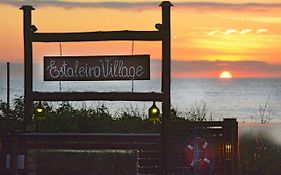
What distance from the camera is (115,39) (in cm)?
1705

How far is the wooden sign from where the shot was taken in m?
17.1

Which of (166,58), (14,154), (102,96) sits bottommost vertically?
(14,154)

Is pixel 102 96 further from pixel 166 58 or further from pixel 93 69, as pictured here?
pixel 166 58

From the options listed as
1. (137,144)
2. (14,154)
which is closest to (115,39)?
(137,144)

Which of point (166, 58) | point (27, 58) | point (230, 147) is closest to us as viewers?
point (230, 147)

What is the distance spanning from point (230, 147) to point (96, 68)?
399 cm

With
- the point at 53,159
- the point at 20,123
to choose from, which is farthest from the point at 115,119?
the point at 53,159

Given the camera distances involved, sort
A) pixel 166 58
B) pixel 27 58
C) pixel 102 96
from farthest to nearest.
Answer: pixel 27 58 → pixel 102 96 → pixel 166 58

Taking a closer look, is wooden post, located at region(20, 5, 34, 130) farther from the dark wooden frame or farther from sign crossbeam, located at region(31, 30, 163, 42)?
sign crossbeam, located at region(31, 30, 163, 42)

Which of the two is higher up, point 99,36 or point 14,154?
point 99,36

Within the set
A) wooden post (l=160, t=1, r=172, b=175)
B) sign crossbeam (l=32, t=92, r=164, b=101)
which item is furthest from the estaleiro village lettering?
wooden post (l=160, t=1, r=172, b=175)

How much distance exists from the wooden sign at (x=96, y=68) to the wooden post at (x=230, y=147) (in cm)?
241

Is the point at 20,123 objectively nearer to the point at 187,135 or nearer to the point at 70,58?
the point at 70,58

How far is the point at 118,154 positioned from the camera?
17.8 m
